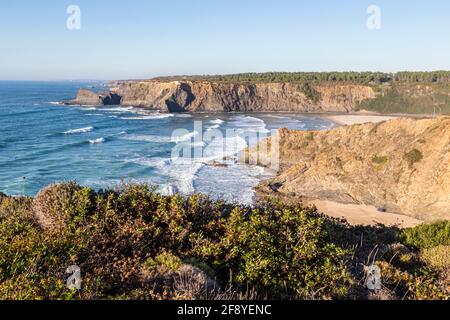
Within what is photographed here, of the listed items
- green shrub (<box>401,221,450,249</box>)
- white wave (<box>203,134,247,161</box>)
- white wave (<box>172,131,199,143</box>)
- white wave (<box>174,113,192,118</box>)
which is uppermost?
white wave (<box>174,113,192,118</box>)

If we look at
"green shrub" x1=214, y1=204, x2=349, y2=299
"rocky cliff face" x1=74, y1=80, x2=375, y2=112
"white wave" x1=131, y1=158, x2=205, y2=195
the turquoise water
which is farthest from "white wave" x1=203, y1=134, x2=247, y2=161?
"rocky cliff face" x1=74, y1=80, x2=375, y2=112

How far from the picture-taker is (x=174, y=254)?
7.38m

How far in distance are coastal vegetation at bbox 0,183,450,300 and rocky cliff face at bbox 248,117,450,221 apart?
18775mm

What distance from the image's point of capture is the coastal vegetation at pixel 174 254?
236 inches

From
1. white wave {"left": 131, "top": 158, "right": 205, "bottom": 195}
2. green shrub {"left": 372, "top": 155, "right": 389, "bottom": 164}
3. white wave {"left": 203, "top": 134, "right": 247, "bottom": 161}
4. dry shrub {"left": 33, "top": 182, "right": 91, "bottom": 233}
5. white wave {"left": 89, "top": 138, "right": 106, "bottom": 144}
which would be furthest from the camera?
white wave {"left": 89, "top": 138, "right": 106, "bottom": 144}

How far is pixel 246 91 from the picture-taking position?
11262 centimetres

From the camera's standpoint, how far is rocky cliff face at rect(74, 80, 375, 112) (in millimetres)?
107250

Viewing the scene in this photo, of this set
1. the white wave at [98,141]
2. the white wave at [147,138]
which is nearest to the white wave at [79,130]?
the white wave at [98,141]

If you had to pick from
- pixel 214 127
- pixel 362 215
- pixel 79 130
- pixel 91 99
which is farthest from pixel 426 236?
pixel 91 99

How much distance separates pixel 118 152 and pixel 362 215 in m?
32.6

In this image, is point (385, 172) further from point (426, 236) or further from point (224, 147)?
point (224, 147)

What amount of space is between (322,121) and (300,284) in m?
82.9

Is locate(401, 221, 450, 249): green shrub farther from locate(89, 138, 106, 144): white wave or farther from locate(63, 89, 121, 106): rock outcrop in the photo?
locate(63, 89, 121, 106): rock outcrop
